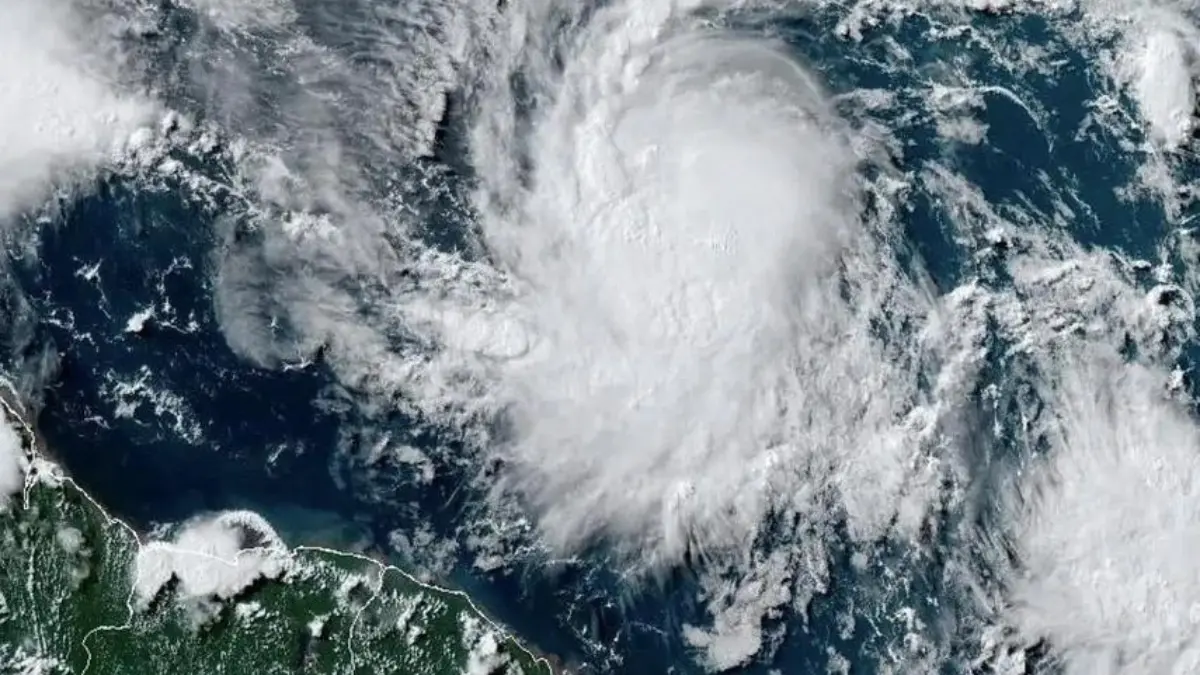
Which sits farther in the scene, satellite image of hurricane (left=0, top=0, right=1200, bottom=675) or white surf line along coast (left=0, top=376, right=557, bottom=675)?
satellite image of hurricane (left=0, top=0, right=1200, bottom=675)

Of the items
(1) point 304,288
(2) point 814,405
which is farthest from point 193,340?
(2) point 814,405

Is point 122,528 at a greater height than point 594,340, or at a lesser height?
lesser

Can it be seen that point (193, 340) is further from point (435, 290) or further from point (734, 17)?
point (734, 17)

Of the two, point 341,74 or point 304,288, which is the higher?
point 341,74

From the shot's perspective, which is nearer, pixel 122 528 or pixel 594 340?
pixel 122 528

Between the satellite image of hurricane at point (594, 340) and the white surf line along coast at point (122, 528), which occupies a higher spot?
the satellite image of hurricane at point (594, 340)

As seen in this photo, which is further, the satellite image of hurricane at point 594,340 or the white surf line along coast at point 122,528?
the satellite image of hurricane at point 594,340

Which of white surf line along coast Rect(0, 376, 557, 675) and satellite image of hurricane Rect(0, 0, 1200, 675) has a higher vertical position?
satellite image of hurricane Rect(0, 0, 1200, 675)

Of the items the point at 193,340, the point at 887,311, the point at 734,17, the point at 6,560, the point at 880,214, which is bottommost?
the point at 6,560
